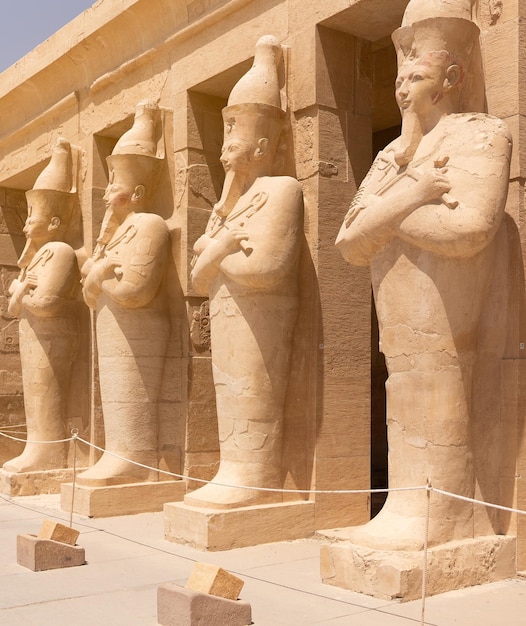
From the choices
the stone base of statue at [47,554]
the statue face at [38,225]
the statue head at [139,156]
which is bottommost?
the stone base of statue at [47,554]

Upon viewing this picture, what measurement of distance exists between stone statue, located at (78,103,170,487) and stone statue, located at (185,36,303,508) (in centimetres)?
117

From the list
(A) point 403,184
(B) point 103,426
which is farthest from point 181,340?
(A) point 403,184

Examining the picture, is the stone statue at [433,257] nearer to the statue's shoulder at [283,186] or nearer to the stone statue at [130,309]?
the statue's shoulder at [283,186]

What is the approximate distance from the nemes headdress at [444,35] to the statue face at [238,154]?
1.55 metres

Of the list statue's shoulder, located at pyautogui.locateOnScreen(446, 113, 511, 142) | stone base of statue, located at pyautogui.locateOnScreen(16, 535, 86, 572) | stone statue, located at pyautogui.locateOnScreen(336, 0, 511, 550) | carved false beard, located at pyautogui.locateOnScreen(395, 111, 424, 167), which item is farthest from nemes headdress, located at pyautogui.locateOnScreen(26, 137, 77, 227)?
statue's shoulder, located at pyautogui.locateOnScreen(446, 113, 511, 142)

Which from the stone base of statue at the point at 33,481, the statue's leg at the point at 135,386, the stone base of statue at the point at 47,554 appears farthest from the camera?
the stone base of statue at the point at 33,481

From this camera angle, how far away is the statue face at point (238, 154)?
6.47m

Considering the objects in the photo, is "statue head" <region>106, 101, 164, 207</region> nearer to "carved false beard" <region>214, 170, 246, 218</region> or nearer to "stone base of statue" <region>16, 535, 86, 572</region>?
"carved false beard" <region>214, 170, 246, 218</region>

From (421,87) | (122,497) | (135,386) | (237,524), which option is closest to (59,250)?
(135,386)

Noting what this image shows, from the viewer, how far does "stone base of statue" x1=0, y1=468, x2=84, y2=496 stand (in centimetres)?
868

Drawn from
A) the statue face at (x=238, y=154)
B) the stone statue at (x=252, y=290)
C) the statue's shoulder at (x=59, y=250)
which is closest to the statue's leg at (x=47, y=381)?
the statue's shoulder at (x=59, y=250)

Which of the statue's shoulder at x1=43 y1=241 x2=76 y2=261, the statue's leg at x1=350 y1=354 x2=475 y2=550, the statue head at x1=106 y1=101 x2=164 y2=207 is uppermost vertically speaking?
the statue head at x1=106 y1=101 x2=164 y2=207

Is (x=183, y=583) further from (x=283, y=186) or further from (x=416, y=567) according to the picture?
(x=283, y=186)

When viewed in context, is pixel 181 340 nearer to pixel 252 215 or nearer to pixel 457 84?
pixel 252 215
